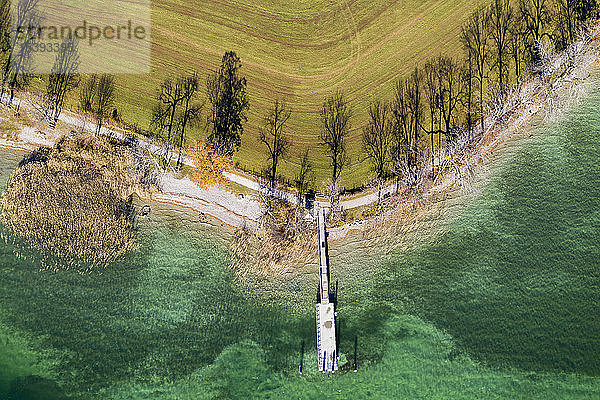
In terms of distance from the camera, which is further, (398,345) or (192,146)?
(192,146)

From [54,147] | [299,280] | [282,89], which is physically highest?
[282,89]

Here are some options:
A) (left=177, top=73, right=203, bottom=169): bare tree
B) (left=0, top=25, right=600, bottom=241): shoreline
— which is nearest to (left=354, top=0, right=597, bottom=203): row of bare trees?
(left=0, top=25, right=600, bottom=241): shoreline

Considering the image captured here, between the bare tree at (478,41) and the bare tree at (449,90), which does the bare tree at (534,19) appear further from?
the bare tree at (449,90)

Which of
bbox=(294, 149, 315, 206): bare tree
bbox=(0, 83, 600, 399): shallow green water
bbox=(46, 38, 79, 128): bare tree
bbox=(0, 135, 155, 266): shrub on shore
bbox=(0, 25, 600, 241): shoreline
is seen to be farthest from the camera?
bbox=(46, 38, 79, 128): bare tree

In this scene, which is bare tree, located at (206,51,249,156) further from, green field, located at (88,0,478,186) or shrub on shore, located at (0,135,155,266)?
shrub on shore, located at (0,135,155,266)

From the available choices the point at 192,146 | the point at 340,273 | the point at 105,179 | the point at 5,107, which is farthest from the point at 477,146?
the point at 5,107

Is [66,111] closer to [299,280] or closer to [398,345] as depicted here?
[299,280]
